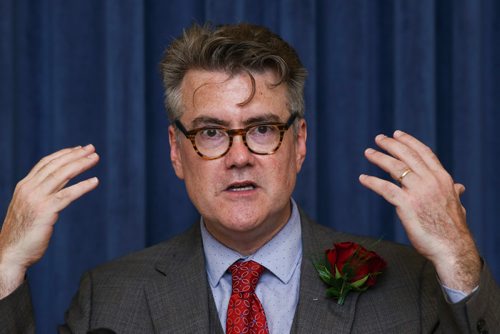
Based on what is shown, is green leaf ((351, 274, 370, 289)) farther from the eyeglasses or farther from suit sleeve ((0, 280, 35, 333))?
suit sleeve ((0, 280, 35, 333))

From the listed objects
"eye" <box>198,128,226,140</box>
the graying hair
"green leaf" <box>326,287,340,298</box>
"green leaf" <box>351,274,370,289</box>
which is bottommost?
"green leaf" <box>326,287,340,298</box>

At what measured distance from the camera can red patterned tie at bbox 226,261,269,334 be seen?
2.19 meters

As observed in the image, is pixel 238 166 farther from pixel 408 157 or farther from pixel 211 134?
pixel 408 157

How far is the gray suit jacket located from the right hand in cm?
7

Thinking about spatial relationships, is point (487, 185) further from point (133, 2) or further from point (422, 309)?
point (133, 2)

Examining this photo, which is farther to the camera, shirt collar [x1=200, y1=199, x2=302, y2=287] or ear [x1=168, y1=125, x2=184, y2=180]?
ear [x1=168, y1=125, x2=184, y2=180]

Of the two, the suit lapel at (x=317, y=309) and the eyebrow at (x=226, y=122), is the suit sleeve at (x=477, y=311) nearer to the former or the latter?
the suit lapel at (x=317, y=309)

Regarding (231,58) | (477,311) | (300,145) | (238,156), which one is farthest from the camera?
(300,145)

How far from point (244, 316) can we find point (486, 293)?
59 cm

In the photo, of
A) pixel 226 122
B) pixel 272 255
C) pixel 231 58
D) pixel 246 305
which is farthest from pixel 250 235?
pixel 231 58

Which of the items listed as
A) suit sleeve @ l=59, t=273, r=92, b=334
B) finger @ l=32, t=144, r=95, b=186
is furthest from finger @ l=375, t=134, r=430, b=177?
suit sleeve @ l=59, t=273, r=92, b=334

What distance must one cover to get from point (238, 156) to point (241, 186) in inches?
3.1

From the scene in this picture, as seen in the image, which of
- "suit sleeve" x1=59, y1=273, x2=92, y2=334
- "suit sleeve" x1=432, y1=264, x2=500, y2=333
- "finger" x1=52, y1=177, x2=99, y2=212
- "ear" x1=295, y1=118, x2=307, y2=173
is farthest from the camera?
"ear" x1=295, y1=118, x2=307, y2=173

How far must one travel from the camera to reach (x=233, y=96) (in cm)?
226
